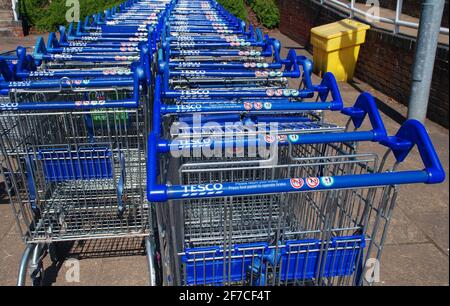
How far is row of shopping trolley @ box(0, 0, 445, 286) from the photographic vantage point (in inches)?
73.7

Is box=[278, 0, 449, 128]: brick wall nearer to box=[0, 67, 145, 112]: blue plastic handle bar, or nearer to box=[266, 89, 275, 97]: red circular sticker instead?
box=[266, 89, 275, 97]: red circular sticker

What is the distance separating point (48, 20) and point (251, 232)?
14.2 metres

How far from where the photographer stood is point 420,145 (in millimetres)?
1806

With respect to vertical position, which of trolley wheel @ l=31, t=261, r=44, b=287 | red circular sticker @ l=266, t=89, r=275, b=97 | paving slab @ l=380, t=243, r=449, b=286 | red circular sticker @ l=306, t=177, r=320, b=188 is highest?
red circular sticker @ l=306, t=177, r=320, b=188

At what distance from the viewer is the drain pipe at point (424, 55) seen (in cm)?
494

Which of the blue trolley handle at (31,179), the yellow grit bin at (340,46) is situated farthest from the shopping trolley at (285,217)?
the yellow grit bin at (340,46)

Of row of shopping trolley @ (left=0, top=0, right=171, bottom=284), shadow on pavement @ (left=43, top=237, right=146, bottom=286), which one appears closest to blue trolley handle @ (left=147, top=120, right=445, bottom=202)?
row of shopping trolley @ (left=0, top=0, right=171, bottom=284)

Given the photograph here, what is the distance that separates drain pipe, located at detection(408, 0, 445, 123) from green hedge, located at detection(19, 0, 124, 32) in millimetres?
11875

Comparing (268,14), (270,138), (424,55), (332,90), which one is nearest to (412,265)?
(332,90)

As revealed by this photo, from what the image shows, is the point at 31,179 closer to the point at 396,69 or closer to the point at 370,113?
the point at 370,113

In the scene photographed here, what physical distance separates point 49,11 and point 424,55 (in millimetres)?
13175

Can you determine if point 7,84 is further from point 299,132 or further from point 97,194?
point 299,132

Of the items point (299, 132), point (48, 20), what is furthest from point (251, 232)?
point (48, 20)

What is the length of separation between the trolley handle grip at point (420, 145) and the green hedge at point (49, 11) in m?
14.2
